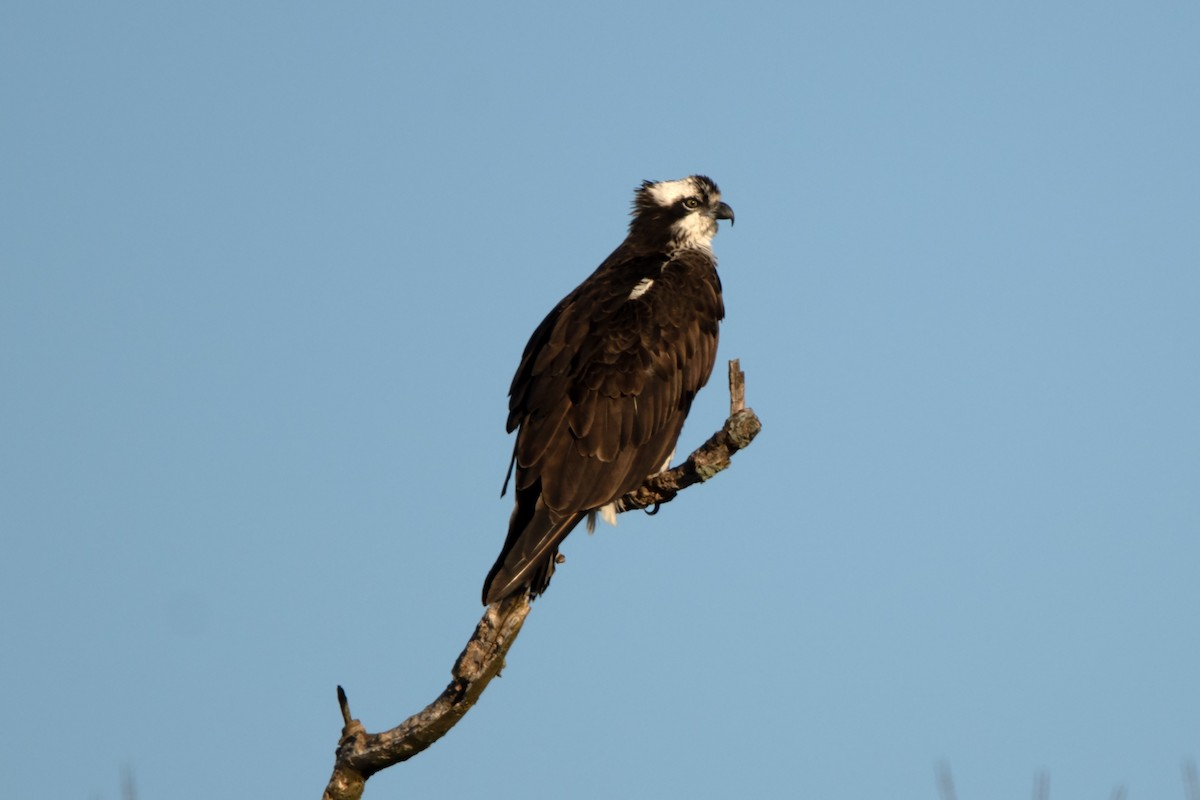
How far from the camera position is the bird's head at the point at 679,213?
402 inches

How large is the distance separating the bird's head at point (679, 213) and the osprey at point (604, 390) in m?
0.44

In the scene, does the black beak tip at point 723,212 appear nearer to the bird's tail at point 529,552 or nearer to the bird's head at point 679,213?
the bird's head at point 679,213

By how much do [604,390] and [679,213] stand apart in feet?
7.83

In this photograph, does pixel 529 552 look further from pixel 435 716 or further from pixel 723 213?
pixel 723 213

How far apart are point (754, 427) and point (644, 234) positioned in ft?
11.2

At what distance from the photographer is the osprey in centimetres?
786

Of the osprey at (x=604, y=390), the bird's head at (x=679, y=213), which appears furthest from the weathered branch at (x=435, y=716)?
the bird's head at (x=679, y=213)

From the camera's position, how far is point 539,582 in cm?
721

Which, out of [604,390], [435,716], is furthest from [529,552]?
[604,390]

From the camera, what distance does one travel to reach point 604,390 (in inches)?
333

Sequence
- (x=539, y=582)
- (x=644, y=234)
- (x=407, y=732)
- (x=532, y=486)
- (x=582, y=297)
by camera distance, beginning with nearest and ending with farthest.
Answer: (x=407, y=732) → (x=539, y=582) → (x=532, y=486) → (x=582, y=297) → (x=644, y=234)

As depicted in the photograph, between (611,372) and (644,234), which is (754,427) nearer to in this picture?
(611,372)

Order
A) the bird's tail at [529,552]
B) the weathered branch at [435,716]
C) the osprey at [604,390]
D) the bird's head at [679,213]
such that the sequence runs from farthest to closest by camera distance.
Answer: the bird's head at [679,213] < the osprey at [604,390] < the bird's tail at [529,552] < the weathered branch at [435,716]

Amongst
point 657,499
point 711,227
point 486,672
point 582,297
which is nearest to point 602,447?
point 657,499
